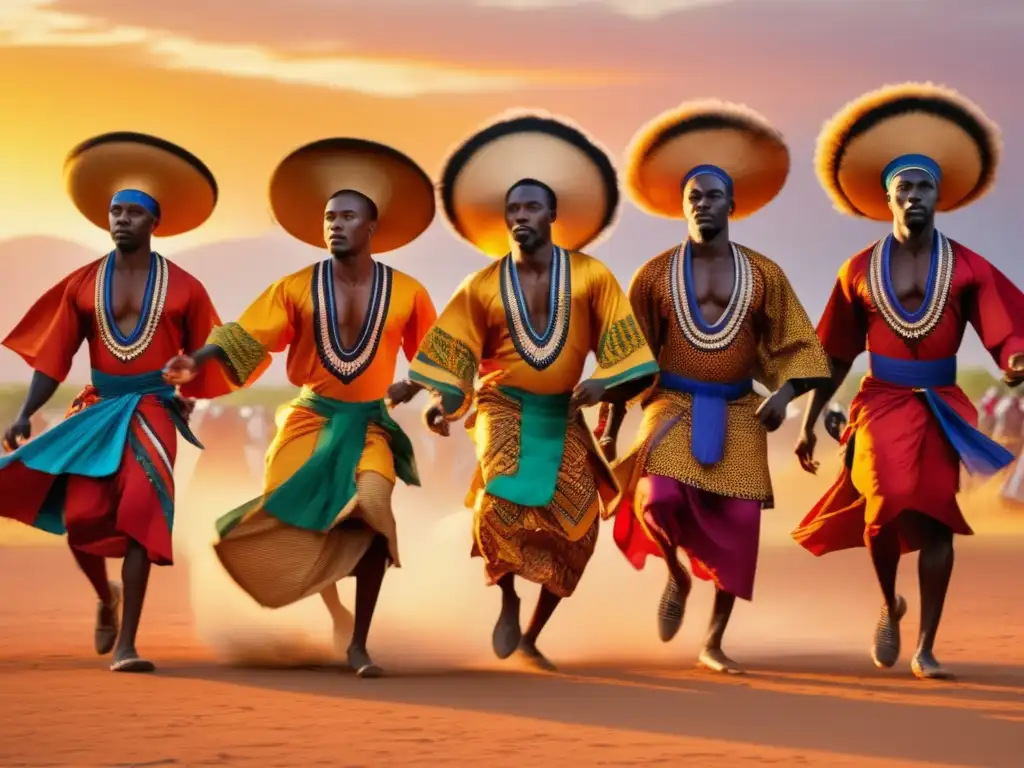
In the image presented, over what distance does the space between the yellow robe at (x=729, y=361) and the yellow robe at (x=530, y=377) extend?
12.6 inches

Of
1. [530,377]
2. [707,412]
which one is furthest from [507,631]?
[707,412]

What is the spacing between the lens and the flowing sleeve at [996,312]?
9.46 m

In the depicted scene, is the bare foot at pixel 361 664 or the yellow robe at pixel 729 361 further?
the yellow robe at pixel 729 361

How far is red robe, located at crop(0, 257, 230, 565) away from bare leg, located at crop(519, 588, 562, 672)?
1.95 metres

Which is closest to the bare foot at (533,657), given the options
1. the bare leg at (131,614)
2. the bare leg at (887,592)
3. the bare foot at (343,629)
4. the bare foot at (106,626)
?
the bare foot at (343,629)

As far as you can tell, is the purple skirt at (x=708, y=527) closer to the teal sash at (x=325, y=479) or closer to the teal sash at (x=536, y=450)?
the teal sash at (x=536, y=450)

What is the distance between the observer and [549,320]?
951 cm

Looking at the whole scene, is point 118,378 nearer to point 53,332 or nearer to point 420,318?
point 53,332

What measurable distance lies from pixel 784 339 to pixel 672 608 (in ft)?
5.11

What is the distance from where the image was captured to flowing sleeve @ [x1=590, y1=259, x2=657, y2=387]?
30.5 feet

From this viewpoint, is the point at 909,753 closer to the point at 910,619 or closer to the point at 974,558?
the point at 910,619

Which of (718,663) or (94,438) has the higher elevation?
(94,438)

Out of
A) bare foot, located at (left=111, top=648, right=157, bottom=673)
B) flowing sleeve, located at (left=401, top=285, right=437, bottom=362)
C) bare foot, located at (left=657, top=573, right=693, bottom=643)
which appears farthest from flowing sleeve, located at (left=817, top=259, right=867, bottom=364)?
→ bare foot, located at (left=111, top=648, right=157, bottom=673)

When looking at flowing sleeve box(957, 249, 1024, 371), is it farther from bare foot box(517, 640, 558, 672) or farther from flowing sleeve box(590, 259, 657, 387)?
bare foot box(517, 640, 558, 672)
